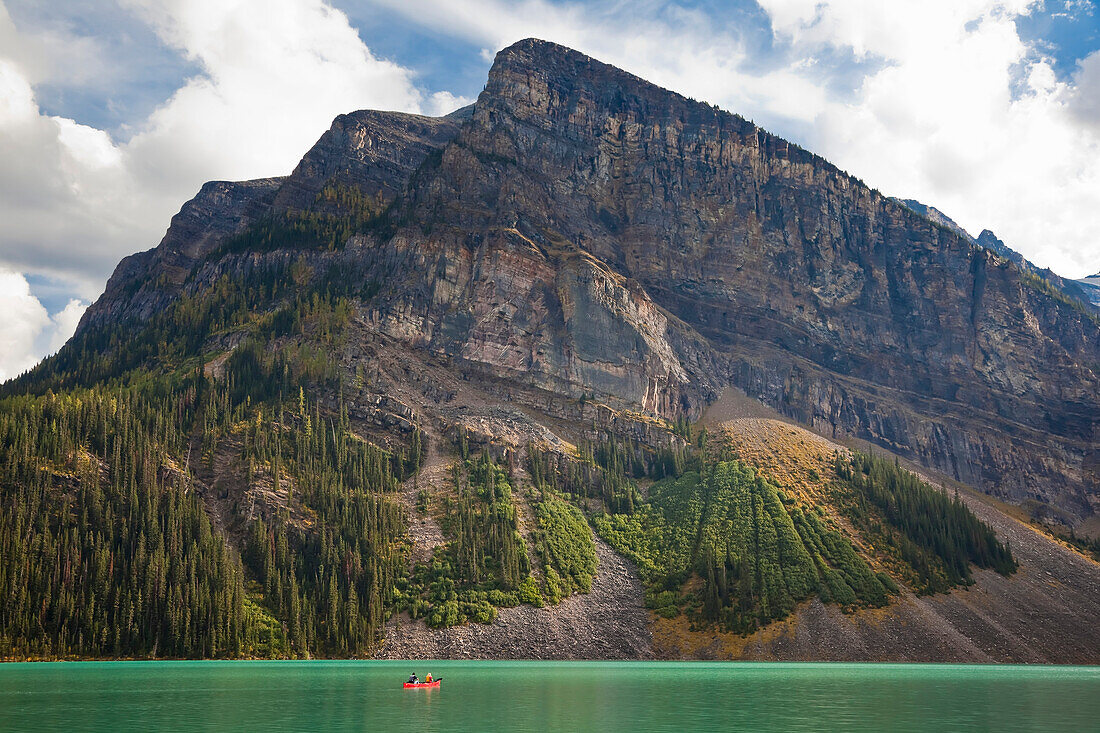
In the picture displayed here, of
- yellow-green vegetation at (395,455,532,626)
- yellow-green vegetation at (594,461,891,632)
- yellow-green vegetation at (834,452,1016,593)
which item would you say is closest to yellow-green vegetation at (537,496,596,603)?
yellow-green vegetation at (395,455,532,626)

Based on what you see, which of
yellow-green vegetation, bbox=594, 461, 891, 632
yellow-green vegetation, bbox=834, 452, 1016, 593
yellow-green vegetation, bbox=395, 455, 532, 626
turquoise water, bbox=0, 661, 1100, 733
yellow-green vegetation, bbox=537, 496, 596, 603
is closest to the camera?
turquoise water, bbox=0, 661, 1100, 733

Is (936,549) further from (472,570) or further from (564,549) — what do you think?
(472,570)

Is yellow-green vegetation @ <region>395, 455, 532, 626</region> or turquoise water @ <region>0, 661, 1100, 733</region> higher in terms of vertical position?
yellow-green vegetation @ <region>395, 455, 532, 626</region>

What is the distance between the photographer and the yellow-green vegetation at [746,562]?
168888 millimetres

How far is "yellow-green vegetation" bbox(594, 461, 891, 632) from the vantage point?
6649 inches

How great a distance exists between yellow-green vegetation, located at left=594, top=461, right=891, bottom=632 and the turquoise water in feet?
165

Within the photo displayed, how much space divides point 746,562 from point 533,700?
109235 mm

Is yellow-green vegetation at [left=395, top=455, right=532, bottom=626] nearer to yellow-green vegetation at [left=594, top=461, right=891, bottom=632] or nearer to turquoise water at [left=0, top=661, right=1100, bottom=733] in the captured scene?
yellow-green vegetation at [left=594, top=461, right=891, bottom=632]

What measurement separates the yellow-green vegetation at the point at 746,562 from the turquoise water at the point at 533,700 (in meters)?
50.2

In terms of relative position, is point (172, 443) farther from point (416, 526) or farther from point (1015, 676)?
point (1015, 676)

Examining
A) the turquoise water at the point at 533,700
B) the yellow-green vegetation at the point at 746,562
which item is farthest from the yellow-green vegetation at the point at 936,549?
the turquoise water at the point at 533,700

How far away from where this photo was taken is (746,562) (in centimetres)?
17750

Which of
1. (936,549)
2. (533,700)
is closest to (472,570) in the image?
(533,700)

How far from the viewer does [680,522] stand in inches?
7820
